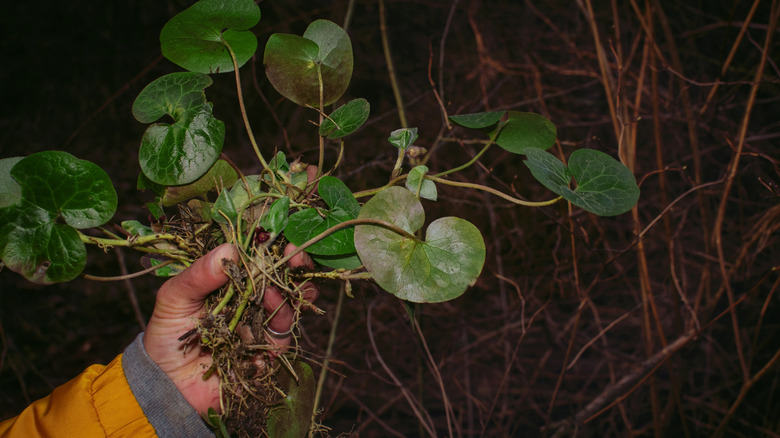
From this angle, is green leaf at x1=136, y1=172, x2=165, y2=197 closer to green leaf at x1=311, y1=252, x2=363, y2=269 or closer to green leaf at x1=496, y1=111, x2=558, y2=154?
green leaf at x1=311, y1=252, x2=363, y2=269

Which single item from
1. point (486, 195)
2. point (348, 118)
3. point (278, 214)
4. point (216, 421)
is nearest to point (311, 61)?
point (348, 118)

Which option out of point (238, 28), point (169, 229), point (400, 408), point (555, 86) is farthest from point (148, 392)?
point (555, 86)

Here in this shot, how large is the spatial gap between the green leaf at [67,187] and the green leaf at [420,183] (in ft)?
0.95

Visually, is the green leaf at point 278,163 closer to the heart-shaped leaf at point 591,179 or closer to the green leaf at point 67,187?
the green leaf at point 67,187

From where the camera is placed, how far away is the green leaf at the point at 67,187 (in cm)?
41

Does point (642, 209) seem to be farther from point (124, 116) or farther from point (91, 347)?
point (91, 347)

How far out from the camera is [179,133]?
1.56 feet

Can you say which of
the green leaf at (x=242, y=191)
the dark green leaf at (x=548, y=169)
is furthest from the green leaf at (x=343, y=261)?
the dark green leaf at (x=548, y=169)

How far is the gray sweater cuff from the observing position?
525 mm

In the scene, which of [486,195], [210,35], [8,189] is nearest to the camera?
[8,189]

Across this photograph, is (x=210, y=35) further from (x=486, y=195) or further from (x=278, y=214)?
(x=486, y=195)

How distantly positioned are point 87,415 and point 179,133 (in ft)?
1.13

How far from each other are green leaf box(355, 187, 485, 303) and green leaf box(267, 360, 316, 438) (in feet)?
0.66

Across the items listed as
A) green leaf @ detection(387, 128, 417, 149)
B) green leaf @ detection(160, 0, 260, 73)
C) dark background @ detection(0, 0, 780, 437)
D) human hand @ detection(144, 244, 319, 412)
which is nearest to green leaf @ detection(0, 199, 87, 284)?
human hand @ detection(144, 244, 319, 412)
